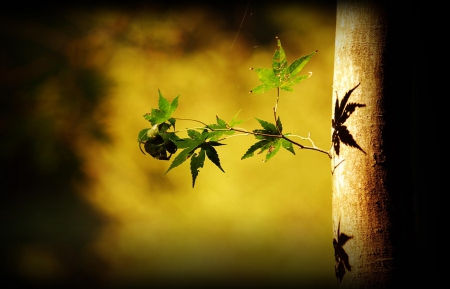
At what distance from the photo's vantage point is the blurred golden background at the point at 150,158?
1.48m

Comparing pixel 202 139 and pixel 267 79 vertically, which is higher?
pixel 267 79

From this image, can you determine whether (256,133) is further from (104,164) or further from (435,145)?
(104,164)

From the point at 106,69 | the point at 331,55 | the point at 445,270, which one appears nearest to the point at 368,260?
the point at 445,270

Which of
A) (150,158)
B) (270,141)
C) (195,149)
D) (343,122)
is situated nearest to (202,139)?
(195,149)

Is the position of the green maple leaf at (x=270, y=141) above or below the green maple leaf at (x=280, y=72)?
below

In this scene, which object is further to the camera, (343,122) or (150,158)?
(150,158)

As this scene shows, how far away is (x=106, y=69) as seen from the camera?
1554 mm

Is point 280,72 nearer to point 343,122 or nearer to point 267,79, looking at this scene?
point 267,79

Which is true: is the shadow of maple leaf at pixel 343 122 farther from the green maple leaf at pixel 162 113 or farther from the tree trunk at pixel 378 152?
the green maple leaf at pixel 162 113

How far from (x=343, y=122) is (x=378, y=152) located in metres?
0.08

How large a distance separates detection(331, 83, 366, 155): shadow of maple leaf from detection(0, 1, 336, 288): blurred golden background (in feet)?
2.97

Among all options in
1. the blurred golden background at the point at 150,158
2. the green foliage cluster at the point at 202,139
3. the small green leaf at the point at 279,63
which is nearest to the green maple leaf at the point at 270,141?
the green foliage cluster at the point at 202,139

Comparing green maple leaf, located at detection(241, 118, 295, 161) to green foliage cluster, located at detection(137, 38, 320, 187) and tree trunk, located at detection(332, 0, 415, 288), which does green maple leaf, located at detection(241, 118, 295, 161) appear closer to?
green foliage cluster, located at detection(137, 38, 320, 187)

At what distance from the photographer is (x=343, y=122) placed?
55 centimetres
